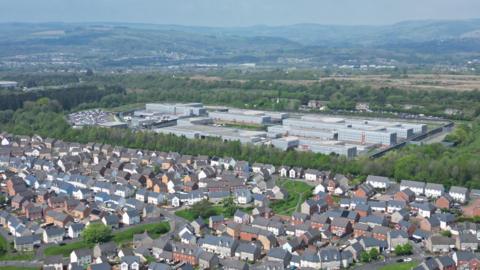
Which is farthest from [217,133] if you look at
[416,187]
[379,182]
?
[416,187]

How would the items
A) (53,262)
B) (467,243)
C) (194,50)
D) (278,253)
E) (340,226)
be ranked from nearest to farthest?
(53,262) → (278,253) → (467,243) → (340,226) → (194,50)

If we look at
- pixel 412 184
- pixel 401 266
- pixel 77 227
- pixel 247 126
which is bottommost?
pixel 247 126

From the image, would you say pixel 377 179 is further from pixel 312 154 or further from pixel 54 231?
pixel 54 231

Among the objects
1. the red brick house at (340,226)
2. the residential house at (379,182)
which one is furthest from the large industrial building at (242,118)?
the red brick house at (340,226)

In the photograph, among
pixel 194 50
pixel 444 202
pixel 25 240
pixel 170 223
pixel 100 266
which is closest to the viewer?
pixel 100 266

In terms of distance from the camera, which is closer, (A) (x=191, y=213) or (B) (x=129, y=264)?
(B) (x=129, y=264)

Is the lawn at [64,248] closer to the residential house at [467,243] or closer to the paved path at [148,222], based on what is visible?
the paved path at [148,222]

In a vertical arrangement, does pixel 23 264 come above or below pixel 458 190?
below

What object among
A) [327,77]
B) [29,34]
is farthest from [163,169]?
[29,34]
